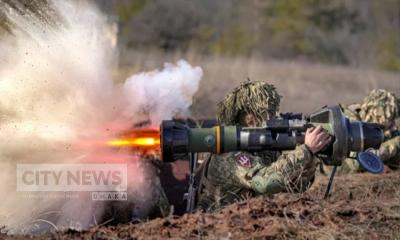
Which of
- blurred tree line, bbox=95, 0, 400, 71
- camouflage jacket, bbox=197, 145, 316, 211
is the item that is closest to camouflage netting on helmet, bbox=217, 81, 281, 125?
camouflage jacket, bbox=197, 145, 316, 211

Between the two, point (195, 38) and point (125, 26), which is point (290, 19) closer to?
point (195, 38)

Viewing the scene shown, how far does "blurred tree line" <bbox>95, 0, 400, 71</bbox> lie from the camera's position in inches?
1119

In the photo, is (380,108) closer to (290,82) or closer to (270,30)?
(290,82)

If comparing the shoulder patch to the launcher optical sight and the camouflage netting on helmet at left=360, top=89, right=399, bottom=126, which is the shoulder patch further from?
the camouflage netting on helmet at left=360, top=89, right=399, bottom=126

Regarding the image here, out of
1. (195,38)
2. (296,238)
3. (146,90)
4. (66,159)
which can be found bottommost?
(296,238)

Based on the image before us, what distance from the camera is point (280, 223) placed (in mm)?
4945

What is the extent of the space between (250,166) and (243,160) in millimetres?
72

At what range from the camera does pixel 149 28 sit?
93.6 ft

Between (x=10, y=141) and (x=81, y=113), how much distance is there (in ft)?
3.48

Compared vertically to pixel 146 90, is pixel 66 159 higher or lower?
lower

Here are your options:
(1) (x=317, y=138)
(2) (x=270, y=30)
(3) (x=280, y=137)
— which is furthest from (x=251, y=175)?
(2) (x=270, y=30)

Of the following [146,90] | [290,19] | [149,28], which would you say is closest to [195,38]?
[149,28]

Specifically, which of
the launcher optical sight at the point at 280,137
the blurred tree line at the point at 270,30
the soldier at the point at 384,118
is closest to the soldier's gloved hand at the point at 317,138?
the launcher optical sight at the point at 280,137

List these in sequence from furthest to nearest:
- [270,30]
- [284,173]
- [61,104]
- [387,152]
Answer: [270,30] < [387,152] < [61,104] < [284,173]
